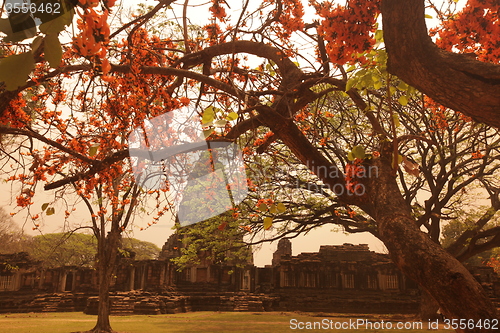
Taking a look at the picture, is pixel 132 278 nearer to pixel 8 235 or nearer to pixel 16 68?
pixel 8 235

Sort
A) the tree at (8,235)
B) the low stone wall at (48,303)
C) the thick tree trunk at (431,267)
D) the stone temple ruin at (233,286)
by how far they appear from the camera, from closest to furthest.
A: the thick tree trunk at (431,267)
the stone temple ruin at (233,286)
the low stone wall at (48,303)
the tree at (8,235)

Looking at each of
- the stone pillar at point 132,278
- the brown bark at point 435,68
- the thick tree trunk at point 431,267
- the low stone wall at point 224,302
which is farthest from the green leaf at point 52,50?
the stone pillar at point 132,278

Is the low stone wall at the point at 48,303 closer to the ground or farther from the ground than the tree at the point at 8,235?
closer to the ground

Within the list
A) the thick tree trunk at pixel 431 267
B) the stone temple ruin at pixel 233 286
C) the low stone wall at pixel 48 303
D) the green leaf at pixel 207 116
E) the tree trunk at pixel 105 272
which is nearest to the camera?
the green leaf at pixel 207 116

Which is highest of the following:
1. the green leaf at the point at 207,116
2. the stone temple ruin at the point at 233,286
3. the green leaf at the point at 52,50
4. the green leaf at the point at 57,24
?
the green leaf at the point at 207,116

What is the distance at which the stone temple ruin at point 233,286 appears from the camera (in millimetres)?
19953

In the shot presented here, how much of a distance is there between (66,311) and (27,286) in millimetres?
6151

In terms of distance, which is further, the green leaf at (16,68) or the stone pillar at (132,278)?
the stone pillar at (132,278)

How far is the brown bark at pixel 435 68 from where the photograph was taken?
1838 millimetres

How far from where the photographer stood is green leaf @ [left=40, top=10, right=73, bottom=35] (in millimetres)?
836

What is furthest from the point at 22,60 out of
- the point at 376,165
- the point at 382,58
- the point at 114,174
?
the point at 114,174

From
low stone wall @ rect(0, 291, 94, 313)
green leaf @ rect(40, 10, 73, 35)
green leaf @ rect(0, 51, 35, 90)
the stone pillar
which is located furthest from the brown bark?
the stone pillar

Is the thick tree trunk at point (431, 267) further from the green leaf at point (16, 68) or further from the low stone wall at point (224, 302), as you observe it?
the low stone wall at point (224, 302)

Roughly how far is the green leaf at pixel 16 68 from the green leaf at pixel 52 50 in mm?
34
